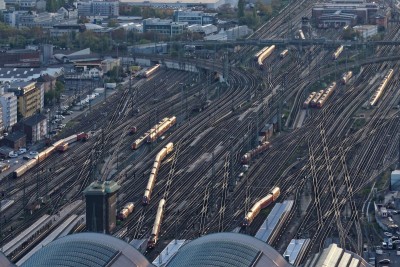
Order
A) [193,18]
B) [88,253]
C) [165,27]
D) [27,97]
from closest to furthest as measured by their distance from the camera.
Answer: [88,253], [27,97], [165,27], [193,18]

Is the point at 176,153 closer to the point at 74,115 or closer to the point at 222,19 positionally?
the point at 74,115

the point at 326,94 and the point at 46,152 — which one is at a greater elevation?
the point at 326,94

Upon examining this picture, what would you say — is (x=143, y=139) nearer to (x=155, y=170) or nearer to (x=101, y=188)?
(x=155, y=170)

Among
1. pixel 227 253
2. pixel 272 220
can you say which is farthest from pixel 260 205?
pixel 227 253

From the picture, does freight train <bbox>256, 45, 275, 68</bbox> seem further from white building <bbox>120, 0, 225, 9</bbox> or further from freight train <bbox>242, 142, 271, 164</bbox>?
white building <bbox>120, 0, 225, 9</bbox>

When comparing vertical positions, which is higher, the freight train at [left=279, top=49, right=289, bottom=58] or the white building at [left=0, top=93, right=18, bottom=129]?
the white building at [left=0, top=93, right=18, bottom=129]

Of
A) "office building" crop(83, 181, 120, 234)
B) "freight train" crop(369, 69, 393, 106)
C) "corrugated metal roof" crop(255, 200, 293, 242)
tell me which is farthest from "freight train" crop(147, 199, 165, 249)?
"freight train" crop(369, 69, 393, 106)

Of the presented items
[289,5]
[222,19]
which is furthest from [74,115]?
[289,5]
